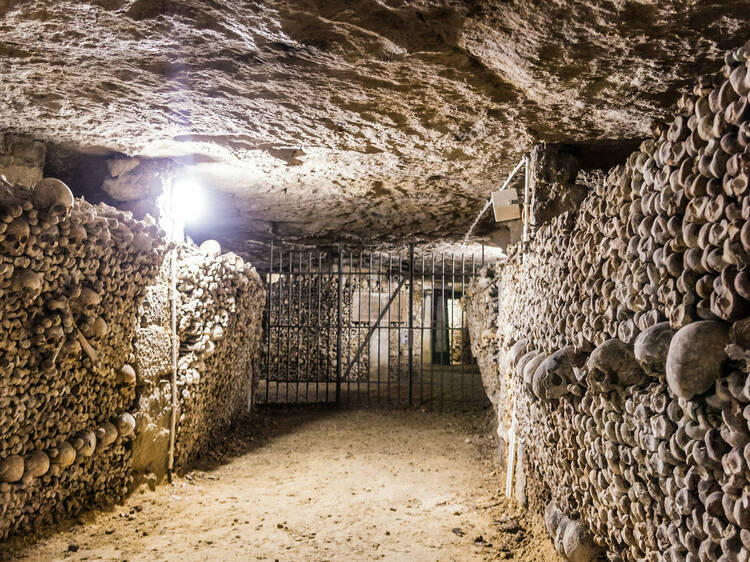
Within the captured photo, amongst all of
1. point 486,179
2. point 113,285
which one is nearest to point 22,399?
point 113,285

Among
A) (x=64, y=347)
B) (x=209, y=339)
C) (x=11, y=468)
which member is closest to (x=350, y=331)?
(x=209, y=339)

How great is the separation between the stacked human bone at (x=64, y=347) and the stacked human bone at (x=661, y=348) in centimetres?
290

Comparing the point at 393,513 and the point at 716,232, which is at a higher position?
the point at 716,232

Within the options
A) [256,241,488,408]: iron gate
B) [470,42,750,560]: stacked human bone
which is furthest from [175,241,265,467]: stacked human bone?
[470,42,750,560]: stacked human bone

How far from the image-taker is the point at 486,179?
5.23 metres

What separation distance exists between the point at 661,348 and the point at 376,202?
189 inches

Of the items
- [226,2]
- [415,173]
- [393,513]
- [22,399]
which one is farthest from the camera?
[415,173]

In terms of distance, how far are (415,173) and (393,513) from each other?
308 centimetres

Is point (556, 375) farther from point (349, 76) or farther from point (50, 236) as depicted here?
point (50, 236)

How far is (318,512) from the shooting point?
410 centimetres

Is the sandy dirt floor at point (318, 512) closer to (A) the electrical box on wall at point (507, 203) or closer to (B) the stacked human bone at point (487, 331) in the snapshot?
(B) the stacked human bone at point (487, 331)

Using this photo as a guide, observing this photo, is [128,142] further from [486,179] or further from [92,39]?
[486,179]

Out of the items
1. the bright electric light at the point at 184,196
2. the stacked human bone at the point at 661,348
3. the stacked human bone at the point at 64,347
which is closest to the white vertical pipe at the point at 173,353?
the stacked human bone at the point at 64,347

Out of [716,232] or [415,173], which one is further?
[415,173]
